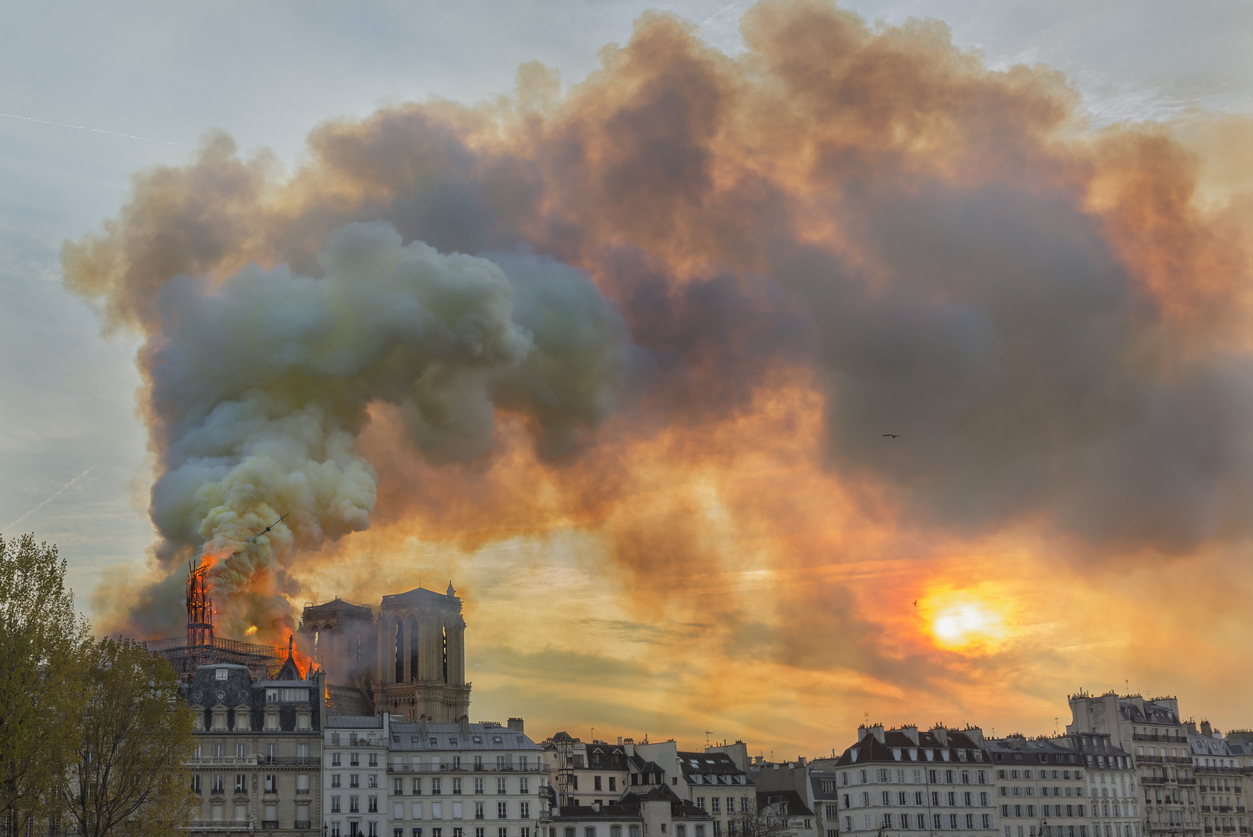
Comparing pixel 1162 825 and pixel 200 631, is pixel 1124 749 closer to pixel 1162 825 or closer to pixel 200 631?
pixel 1162 825

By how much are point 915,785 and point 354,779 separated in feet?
149

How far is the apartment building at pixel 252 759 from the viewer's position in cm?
8588

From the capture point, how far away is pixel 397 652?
156750mm

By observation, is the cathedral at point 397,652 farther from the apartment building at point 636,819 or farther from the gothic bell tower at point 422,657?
the apartment building at point 636,819

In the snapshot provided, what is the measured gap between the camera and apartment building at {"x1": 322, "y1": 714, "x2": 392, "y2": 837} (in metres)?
88.6

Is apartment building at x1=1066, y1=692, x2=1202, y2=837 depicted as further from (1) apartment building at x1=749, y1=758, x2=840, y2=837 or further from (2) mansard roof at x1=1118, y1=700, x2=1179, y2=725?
(1) apartment building at x1=749, y1=758, x2=840, y2=837

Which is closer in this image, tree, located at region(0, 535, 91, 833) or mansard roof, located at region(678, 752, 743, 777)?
tree, located at region(0, 535, 91, 833)

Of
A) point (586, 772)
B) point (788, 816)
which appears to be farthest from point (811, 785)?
point (586, 772)

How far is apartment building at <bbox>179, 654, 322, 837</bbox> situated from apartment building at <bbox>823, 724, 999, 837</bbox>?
43987mm

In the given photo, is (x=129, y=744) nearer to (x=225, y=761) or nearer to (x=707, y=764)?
(x=225, y=761)

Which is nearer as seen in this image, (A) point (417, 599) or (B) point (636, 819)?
(B) point (636, 819)

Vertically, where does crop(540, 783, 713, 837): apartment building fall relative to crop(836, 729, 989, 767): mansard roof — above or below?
below

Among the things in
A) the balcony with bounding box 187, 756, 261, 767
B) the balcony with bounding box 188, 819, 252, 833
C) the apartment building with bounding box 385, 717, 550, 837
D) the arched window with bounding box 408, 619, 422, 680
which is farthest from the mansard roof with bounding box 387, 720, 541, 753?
the arched window with bounding box 408, 619, 422, 680

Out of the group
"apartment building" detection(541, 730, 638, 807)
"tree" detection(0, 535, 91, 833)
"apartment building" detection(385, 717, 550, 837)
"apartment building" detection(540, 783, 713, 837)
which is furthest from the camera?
"apartment building" detection(541, 730, 638, 807)
